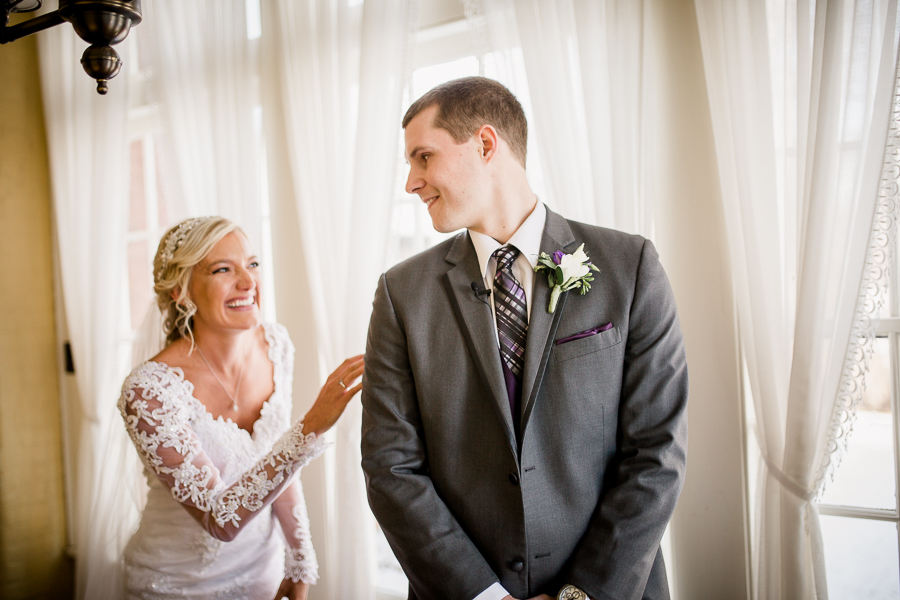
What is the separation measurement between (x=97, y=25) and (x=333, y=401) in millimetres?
1147

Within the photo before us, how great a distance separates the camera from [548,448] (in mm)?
1325

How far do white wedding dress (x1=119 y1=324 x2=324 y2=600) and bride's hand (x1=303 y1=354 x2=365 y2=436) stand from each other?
0.04 metres

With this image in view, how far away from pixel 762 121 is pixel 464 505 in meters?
1.33

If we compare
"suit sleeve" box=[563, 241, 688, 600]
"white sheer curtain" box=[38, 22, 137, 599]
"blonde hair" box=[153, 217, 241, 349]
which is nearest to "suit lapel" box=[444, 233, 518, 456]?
"suit sleeve" box=[563, 241, 688, 600]

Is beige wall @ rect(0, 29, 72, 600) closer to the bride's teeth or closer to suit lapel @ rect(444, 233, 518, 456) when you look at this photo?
the bride's teeth

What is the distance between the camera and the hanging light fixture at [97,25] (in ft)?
3.52

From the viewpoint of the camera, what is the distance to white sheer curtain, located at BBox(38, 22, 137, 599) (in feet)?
10.5

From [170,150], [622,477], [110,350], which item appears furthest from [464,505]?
[110,350]

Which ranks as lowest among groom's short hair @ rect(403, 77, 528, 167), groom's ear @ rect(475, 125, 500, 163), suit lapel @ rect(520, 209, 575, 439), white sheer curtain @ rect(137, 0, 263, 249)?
suit lapel @ rect(520, 209, 575, 439)

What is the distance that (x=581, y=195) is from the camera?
1.86 m

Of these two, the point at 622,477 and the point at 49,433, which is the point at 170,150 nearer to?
the point at 49,433

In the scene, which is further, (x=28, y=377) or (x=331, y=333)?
(x=28, y=377)

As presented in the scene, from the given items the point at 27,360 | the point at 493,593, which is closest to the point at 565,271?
the point at 493,593

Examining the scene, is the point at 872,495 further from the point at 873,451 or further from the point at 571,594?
the point at 571,594
